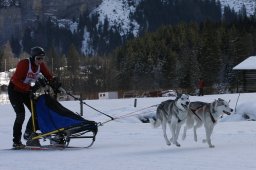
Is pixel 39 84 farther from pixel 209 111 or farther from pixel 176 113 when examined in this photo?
pixel 209 111

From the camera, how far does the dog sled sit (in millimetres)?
8906

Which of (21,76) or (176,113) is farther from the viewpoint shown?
(176,113)

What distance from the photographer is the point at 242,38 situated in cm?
8650

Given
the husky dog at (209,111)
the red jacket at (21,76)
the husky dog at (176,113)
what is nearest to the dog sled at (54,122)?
the red jacket at (21,76)

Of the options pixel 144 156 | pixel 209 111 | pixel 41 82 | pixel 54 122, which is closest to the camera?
pixel 144 156

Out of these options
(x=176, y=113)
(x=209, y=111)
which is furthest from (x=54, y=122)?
(x=209, y=111)

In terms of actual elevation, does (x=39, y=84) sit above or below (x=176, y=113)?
above

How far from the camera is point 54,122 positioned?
351 inches

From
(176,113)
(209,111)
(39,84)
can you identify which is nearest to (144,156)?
(176,113)

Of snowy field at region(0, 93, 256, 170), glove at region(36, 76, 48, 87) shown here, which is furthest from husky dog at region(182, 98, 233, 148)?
glove at region(36, 76, 48, 87)

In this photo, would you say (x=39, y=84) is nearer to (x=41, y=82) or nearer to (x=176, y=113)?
(x=41, y=82)

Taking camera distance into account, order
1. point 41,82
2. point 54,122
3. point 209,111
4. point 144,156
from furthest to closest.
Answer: point 209,111, point 41,82, point 54,122, point 144,156

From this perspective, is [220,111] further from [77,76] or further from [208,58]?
[77,76]

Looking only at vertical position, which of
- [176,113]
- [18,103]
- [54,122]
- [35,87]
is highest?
[35,87]
